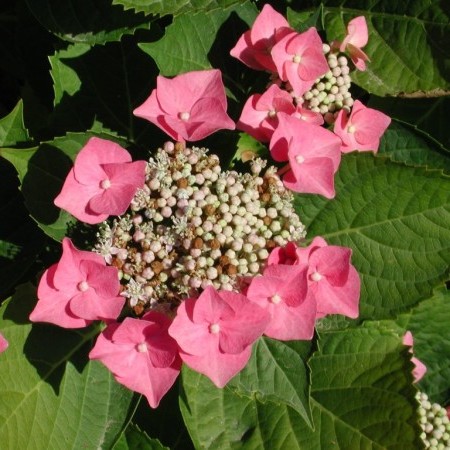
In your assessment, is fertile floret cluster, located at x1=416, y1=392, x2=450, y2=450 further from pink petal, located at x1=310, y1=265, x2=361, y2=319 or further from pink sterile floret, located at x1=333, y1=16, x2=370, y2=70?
pink sterile floret, located at x1=333, y1=16, x2=370, y2=70

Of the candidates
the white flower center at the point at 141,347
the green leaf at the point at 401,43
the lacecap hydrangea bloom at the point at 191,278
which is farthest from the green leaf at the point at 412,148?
the white flower center at the point at 141,347

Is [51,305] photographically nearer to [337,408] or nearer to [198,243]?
[198,243]

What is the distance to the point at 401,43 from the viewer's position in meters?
1.72

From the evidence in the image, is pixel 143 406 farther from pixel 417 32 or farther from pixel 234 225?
pixel 417 32

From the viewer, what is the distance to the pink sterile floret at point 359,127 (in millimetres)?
1444

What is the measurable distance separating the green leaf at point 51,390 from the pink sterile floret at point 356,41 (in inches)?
32.2

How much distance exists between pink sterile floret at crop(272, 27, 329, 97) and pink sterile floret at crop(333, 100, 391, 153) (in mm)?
100

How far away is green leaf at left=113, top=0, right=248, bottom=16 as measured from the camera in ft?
4.75

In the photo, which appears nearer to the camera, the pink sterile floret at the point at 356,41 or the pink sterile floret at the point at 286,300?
the pink sterile floret at the point at 286,300

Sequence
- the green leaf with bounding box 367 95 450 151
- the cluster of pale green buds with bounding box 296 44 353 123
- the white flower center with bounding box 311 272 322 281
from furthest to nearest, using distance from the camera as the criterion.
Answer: the green leaf with bounding box 367 95 450 151, the cluster of pale green buds with bounding box 296 44 353 123, the white flower center with bounding box 311 272 322 281

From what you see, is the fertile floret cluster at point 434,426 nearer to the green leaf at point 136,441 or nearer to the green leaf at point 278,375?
the green leaf at point 278,375

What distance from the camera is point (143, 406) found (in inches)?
67.7

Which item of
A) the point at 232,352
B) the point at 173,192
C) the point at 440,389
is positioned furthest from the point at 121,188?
the point at 440,389

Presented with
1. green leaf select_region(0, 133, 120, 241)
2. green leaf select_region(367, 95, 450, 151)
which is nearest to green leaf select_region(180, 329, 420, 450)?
green leaf select_region(0, 133, 120, 241)
